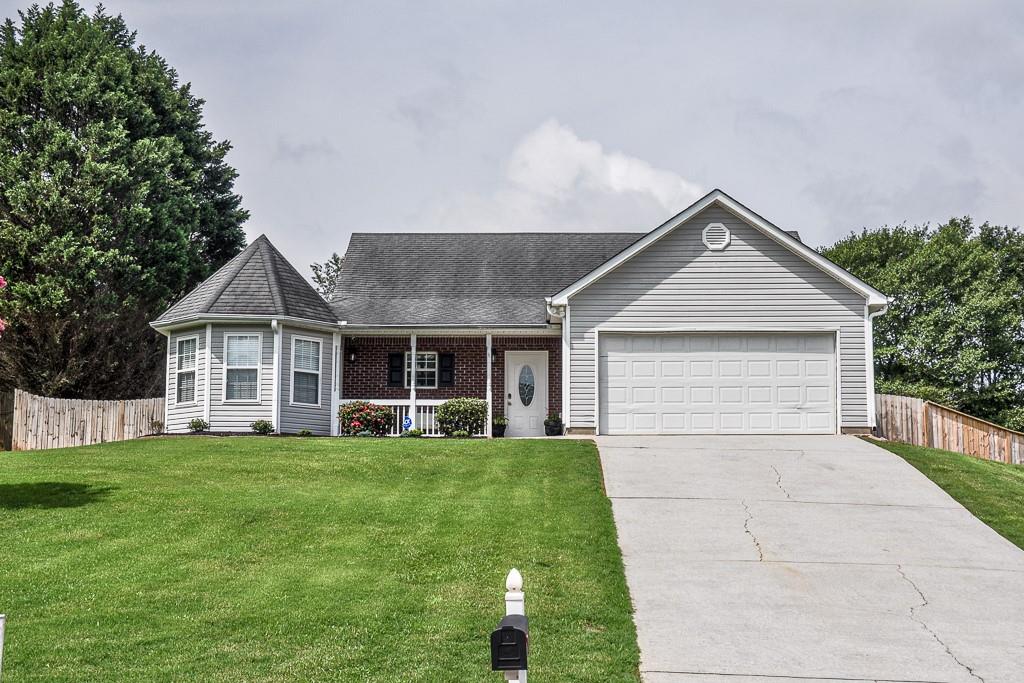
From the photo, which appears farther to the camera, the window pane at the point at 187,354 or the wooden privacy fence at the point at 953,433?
the window pane at the point at 187,354

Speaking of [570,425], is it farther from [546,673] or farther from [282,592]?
[546,673]

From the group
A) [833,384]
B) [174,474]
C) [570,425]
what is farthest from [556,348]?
[174,474]

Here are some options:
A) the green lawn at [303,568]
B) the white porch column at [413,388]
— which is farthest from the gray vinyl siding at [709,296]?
Answer: the green lawn at [303,568]

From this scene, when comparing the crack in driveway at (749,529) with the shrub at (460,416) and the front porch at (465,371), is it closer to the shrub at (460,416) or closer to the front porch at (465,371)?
the shrub at (460,416)

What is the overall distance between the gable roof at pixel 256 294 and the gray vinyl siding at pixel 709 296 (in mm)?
6502

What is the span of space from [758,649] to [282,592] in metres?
4.42

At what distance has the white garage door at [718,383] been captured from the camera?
2167 centimetres

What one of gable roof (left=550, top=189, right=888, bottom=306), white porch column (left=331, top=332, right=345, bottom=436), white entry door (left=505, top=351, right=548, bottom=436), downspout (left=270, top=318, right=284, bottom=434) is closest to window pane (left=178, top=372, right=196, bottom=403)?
downspout (left=270, top=318, right=284, bottom=434)

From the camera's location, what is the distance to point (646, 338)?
72.3 feet

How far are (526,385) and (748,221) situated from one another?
22.9ft

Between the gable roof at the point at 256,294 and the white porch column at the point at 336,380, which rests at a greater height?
the gable roof at the point at 256,294

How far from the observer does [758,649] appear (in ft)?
27.2

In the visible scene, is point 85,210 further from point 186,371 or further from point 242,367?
point 242,367

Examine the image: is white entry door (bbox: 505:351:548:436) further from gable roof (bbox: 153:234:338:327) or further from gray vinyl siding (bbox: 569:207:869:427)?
gable roof (bbox: 153:234:338:327)
